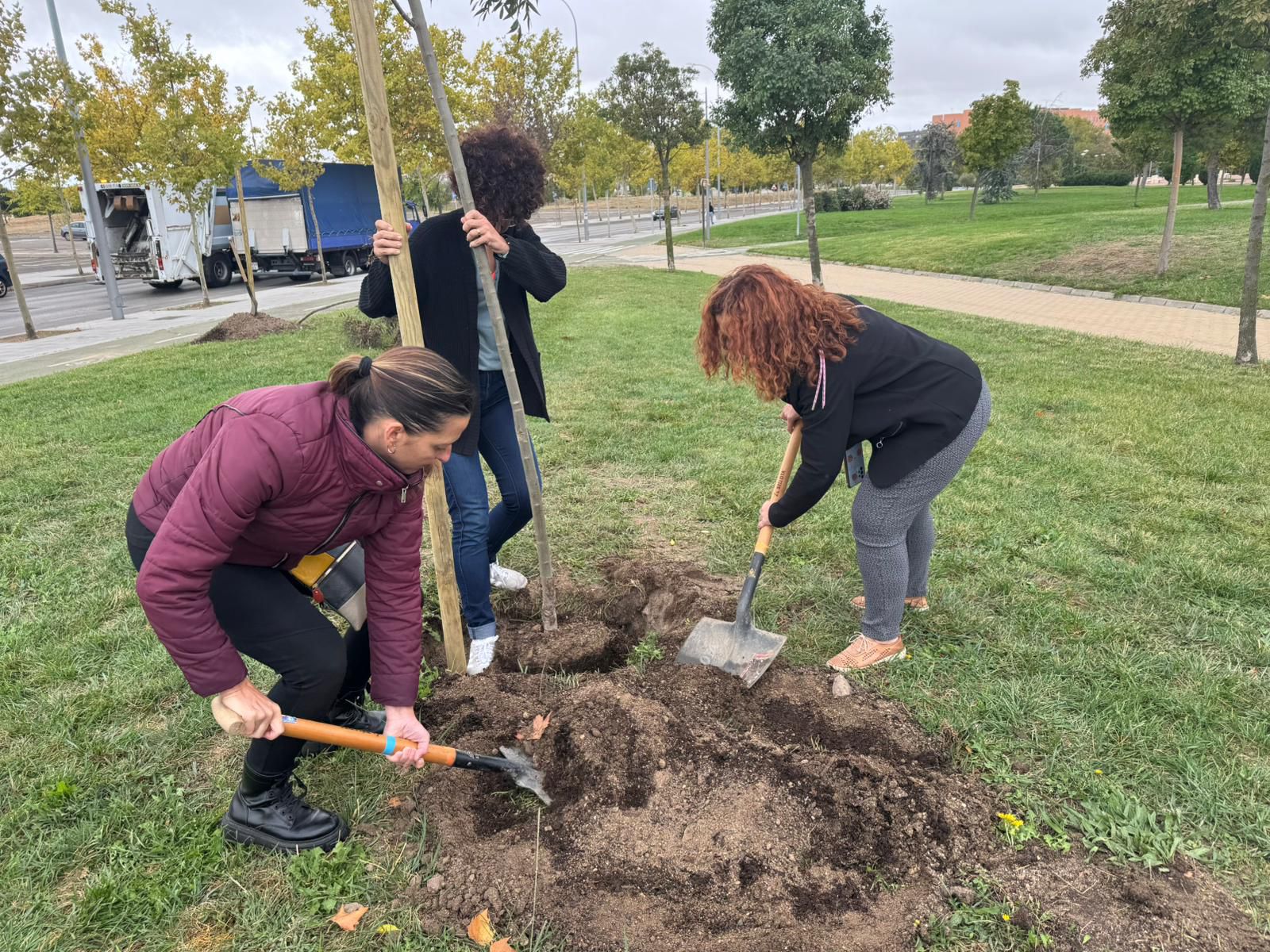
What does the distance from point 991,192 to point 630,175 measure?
2121 cm

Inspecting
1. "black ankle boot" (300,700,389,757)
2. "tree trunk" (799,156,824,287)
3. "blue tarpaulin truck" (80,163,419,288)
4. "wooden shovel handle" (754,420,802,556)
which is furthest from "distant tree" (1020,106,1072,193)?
"black ankle boot" (300,700,389,757)

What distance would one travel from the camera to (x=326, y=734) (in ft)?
6.27

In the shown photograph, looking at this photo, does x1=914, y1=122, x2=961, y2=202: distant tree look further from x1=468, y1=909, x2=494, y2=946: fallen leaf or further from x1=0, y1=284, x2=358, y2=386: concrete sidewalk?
x1=468, y1=909, x2=494, y2=946: fallen leaf

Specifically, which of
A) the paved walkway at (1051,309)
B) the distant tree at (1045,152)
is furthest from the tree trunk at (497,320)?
the distant tree at (1045,152)

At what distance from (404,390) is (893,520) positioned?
1732 mm

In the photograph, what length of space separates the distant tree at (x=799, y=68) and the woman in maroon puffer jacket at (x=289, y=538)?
1072 centimetres

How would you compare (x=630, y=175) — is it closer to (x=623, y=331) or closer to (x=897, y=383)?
(x=623, y=331)

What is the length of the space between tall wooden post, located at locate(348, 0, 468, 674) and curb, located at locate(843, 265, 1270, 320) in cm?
1168

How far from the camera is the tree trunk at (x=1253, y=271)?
698 cm

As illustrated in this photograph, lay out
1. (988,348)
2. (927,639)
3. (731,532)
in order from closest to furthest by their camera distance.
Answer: (927,639) → (731,532) → (988,348)

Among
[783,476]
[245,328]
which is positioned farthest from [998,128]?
[783,476]

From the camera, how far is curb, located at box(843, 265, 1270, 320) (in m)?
11.1

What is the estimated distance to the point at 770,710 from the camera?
8.88ft

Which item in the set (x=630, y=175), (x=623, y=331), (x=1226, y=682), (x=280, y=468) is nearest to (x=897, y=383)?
(x=1226, y=682)
